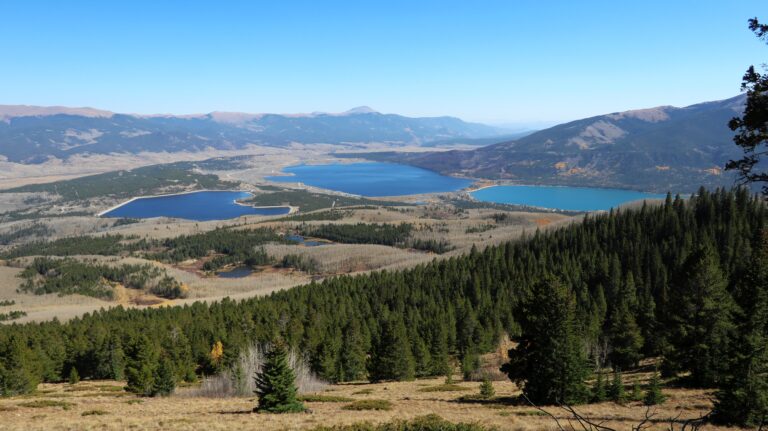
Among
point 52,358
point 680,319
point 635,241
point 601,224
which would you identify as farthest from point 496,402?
point 601,224

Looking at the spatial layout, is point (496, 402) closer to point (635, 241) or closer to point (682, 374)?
point (682, 374)

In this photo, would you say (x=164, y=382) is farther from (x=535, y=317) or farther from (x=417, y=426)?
(x=535, y=317)

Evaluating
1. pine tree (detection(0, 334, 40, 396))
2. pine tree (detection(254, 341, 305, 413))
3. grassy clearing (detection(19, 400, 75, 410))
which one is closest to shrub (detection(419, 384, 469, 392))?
pine tree (detection(254, 341, 305, 413))

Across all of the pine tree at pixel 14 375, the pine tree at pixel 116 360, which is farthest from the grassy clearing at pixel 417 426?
the pine tree at pixel 116 360

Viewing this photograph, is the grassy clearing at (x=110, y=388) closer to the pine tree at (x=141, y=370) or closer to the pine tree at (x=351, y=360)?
the pine tree at (x=141, y=370)

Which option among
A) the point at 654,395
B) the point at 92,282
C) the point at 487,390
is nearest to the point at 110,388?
the point at 487,390

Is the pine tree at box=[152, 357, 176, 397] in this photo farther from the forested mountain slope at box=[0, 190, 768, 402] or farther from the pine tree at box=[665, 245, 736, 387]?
the pine tree at box=[665, 245, 736, 387]
